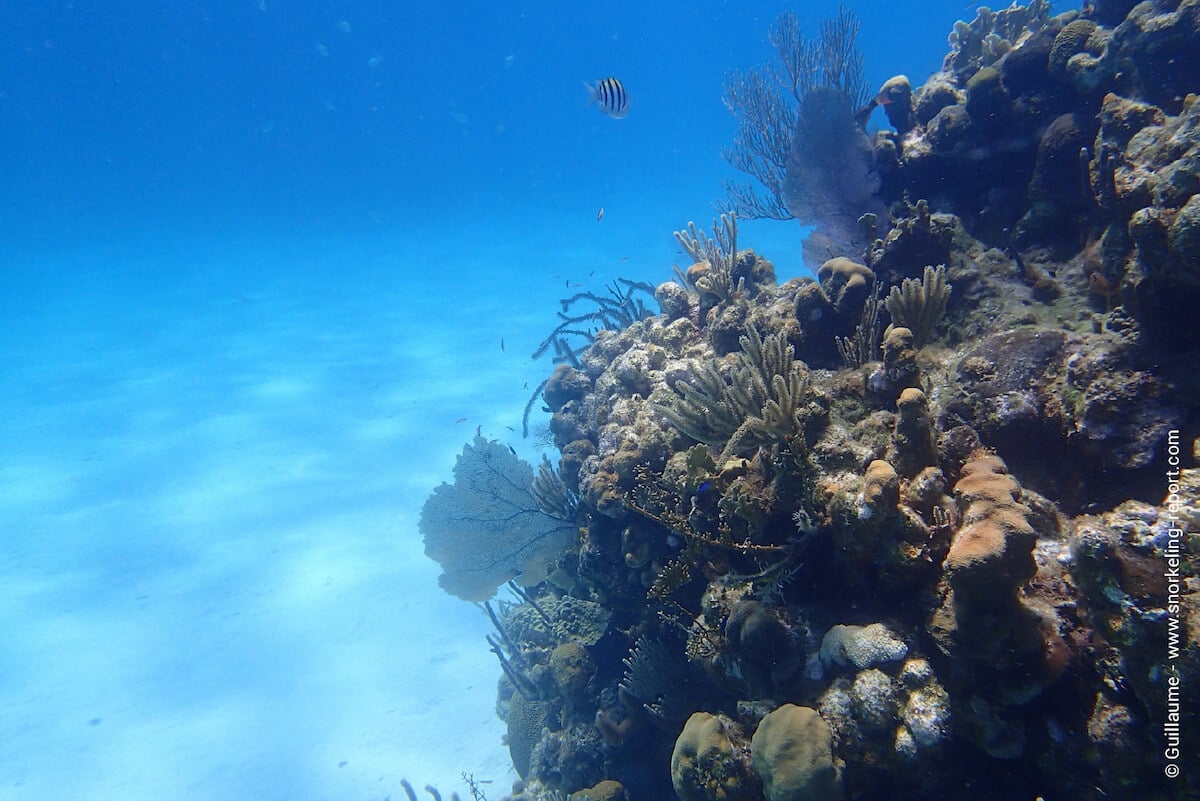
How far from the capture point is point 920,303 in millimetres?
4125

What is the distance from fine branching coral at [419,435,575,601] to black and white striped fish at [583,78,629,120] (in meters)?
5.16

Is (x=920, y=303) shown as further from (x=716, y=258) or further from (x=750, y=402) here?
(x=716, y=258)

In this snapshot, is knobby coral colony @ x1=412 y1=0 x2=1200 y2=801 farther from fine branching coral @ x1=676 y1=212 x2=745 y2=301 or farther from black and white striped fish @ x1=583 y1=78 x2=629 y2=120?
black and white striped fish @ x1=583 y1=78 x2=629 y2=120

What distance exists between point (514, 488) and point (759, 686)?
18.5ft

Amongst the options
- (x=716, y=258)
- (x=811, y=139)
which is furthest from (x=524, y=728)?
(x=811, y=139)

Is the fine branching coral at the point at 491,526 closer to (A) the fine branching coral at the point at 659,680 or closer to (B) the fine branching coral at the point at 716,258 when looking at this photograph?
(A) the fine branching coral at the point at 659,680

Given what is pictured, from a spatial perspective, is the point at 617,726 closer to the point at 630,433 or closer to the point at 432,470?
the point at 630,433

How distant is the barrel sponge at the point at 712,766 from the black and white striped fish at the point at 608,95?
22.7 ft

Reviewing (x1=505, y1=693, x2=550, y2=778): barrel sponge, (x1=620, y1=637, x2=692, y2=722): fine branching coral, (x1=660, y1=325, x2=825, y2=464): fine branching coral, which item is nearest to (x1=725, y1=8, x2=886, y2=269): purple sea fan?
(x1=660, y1=325, x2=825, y2=464): fine branching coral

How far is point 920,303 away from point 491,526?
661cm

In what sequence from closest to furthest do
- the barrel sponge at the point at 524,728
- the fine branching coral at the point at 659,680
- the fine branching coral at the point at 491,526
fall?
1. the fine branching coral at the point at 659,680
2. the barrel sponge at the point at 524,728
3. the fine branching coral at the point at 491,526

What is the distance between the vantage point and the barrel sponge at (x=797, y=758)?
298cm

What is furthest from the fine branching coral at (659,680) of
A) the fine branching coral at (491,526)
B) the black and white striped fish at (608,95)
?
the black and white striped fish at (608,95)

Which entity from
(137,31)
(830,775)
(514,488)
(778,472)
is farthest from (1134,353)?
(137,31)
